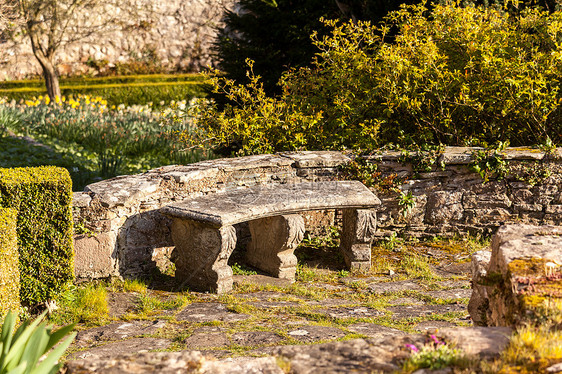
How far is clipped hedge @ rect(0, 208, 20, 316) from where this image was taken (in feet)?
13.0

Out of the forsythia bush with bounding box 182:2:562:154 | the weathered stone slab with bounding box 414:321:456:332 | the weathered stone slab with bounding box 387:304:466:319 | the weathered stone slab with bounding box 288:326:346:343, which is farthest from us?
the forsythia bush with bounding box 182:2:562:154

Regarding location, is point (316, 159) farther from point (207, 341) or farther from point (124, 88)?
point (124, 88)

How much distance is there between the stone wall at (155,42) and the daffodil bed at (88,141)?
7713mm

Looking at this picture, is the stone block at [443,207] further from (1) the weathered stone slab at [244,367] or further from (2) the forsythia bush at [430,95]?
(1) the weathered stone slab at [244,367]

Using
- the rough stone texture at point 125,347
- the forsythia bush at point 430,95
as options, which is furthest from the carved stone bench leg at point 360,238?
the rough stone texture at point 125,347

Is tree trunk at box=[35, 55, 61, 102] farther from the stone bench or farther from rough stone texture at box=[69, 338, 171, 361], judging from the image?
rough stone texture at box=[69, 338, 171, 361]

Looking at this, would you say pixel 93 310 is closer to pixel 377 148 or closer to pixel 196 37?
pixel 377 148

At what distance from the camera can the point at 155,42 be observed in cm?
1880

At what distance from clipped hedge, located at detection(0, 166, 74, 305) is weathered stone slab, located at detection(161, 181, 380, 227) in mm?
856

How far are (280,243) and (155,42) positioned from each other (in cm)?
1468

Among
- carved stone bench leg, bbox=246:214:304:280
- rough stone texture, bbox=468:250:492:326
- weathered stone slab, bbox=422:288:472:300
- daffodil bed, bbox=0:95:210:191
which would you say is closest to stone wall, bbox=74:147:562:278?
carved stone bench leg, bbox=246:214:304:280

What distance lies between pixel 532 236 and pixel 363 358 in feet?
4.46

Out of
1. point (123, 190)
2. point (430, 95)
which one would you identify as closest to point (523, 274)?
point (123, 190)

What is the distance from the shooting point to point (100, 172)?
7.90 m
